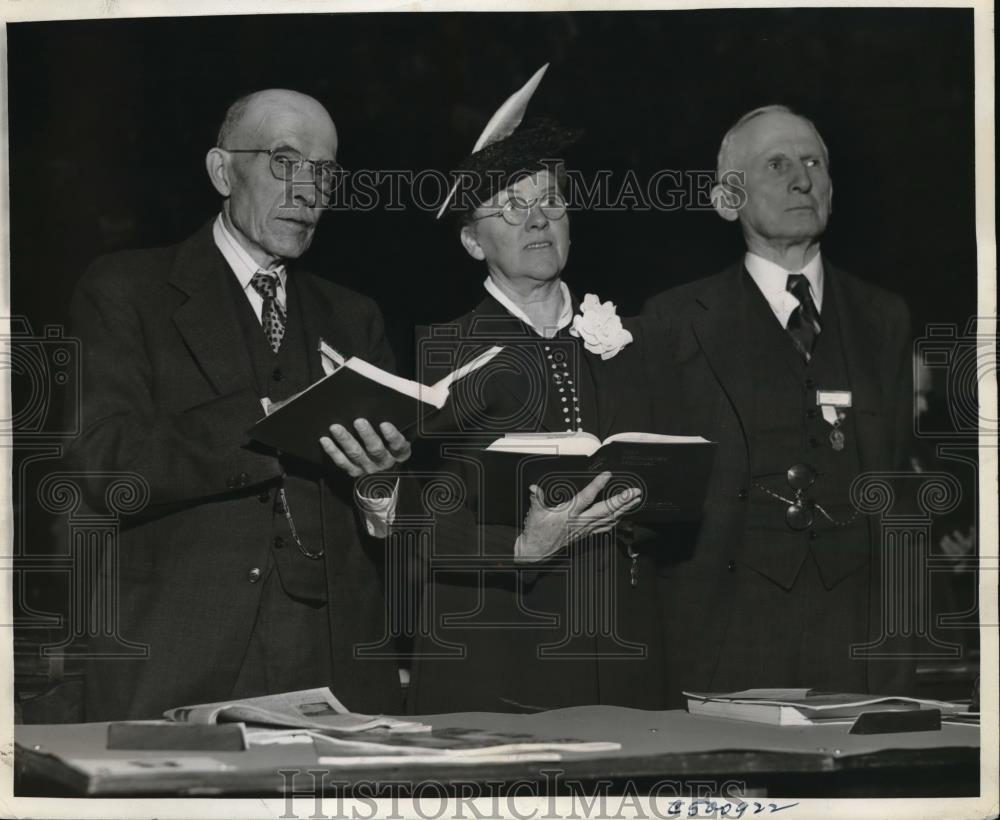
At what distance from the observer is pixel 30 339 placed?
4680 mm

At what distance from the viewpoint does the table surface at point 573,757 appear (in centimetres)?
364

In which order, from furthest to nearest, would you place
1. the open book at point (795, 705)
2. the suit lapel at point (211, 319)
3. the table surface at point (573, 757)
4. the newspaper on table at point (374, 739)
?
the suit lapel at point (211, 319) → the open book at point (795, 705) → the newspaper on table at point (374, 739) → the table surface at point (573, 757)

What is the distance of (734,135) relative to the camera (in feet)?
15.5

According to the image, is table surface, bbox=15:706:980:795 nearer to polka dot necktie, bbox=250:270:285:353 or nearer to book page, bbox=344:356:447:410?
book page, bbox=344:356:447:410

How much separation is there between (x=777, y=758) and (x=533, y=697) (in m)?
1.07

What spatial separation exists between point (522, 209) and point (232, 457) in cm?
131

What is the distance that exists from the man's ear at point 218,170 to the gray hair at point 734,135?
172cm

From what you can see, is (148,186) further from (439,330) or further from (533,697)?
(533,697)

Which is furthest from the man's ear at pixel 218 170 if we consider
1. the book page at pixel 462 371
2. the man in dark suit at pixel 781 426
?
the man in dark suit at pixel 781 426

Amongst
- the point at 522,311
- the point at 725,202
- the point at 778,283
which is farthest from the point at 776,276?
the point at 522,311

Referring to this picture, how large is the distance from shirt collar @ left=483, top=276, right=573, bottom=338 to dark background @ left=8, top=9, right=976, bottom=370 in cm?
5

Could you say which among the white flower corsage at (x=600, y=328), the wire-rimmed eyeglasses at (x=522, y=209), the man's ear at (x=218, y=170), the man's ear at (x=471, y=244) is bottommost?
the white flower corsage at (x=600, y=328)

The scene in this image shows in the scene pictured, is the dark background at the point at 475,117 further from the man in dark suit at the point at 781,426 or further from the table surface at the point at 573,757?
the table surface at the point at 573,757

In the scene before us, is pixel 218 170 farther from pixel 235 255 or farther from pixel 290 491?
pixel 290 491
